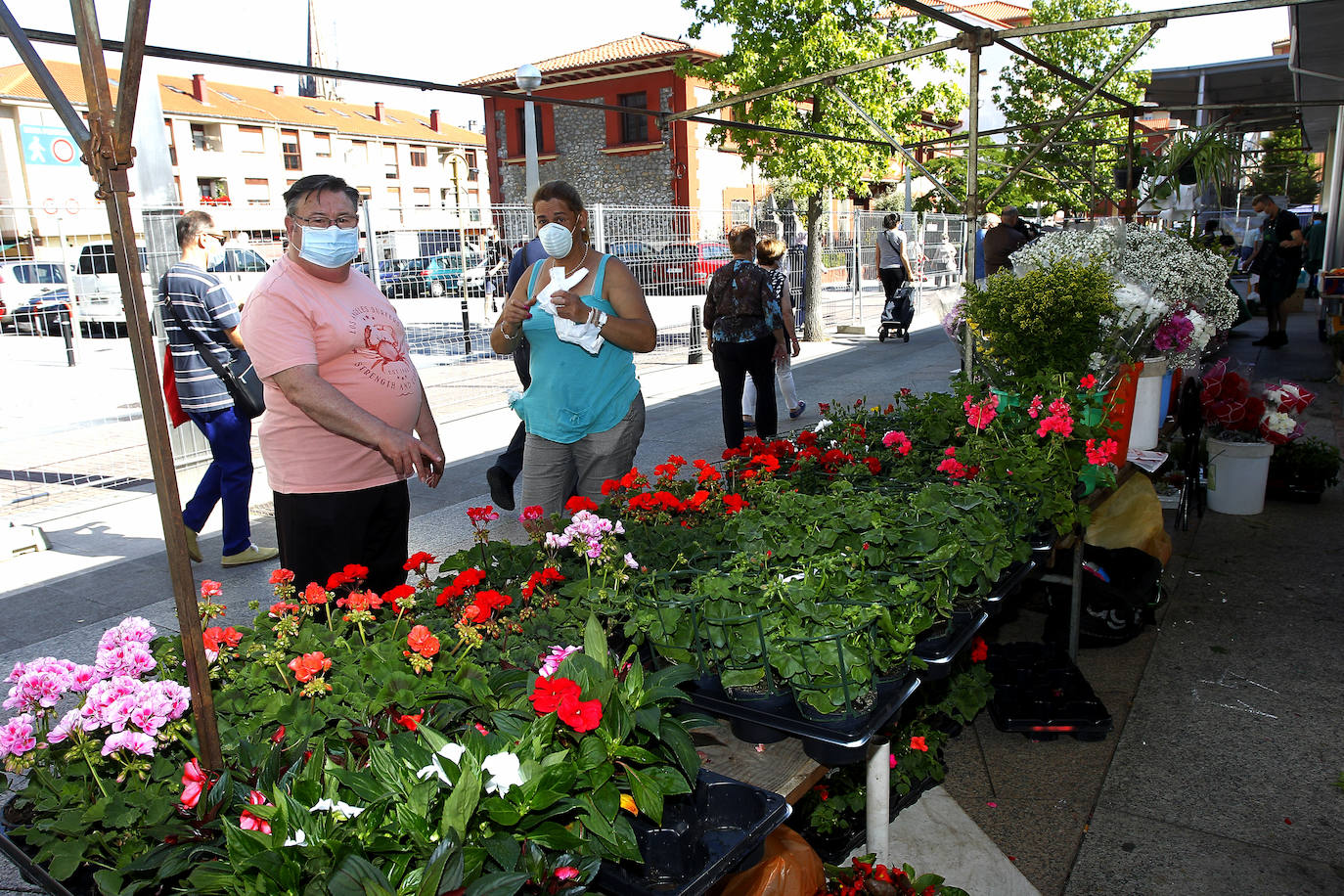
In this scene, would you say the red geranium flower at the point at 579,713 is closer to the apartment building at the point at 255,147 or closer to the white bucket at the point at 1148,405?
the white bucket at the point at 1148,405

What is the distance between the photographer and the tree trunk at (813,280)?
47.9 feet

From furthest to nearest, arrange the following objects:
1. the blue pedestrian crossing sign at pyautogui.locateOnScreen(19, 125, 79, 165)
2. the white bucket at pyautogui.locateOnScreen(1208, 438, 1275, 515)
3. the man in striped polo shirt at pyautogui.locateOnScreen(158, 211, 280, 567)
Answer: the blue pedestrian crossing sign at pyautogui.locateOnScreen(19, 125, 79, 165), the white bucket at pyautogui.locateOnScreen(1208, 438, 1275, 515), the man in striped polo shirt at pyautogui.locateOnScreen(158, 211, 280, 567)

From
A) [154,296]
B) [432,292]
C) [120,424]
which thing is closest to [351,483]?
[154,296]

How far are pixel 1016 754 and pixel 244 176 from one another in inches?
2032

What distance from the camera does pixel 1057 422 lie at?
127 inches

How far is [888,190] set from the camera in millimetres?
39500

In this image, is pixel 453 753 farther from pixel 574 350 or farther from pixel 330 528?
pixel 574 350

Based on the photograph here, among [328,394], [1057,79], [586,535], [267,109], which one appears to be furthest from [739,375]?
[267,109]

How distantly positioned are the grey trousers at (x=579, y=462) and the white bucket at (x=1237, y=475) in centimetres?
416

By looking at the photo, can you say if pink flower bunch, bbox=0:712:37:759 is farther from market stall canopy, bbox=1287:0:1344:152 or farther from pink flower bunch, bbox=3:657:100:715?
market stall canopy, bbox=1287:0:1344:152

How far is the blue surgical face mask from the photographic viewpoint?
9.00 feet

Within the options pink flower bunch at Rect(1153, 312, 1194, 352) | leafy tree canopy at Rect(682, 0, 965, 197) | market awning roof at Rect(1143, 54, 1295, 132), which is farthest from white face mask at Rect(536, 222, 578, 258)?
A: market awning roof at Rect(1143, 54, 1295, 132)

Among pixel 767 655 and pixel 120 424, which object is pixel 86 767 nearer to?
pixel 767 655

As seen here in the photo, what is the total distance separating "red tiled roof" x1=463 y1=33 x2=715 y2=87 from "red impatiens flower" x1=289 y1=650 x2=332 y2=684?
121 feet
